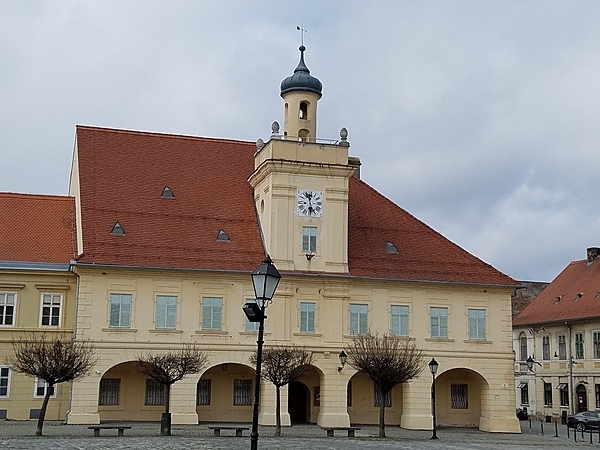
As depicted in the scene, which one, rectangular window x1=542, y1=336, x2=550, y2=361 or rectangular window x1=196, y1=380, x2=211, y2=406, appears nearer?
rectangular window x1=196, y1=380, x2=211, y2=406

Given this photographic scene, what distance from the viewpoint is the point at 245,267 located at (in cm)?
3769

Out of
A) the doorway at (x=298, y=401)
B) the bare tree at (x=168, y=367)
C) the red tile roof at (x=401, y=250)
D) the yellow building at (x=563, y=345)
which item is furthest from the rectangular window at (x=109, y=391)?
the yellow building at (x=563, y=345)

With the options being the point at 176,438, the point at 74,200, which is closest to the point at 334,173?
the point at 74,200

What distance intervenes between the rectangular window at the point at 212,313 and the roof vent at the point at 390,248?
836 centimetres

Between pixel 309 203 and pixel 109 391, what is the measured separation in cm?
1175

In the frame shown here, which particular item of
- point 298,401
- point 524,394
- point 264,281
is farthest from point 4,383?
point 524,394

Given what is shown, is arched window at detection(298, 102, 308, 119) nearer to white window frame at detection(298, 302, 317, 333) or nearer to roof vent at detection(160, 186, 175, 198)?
roof vent at detection(160, 186, 175, 198)

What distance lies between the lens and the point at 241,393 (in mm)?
38750

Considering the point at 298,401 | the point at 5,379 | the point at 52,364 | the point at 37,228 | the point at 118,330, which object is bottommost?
the point at 298,401

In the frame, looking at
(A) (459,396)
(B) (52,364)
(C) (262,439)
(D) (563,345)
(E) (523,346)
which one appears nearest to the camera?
(C) (262,439)

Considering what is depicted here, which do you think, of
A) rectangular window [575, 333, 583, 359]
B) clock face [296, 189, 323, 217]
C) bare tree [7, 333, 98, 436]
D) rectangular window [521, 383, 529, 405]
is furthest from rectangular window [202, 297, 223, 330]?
rectangular window [521, 383, 529, 405]

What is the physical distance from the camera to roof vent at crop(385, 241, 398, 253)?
133 feet

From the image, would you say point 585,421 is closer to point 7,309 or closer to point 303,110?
point 303,110

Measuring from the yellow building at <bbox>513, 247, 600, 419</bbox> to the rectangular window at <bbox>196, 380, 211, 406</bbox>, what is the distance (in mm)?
22226
